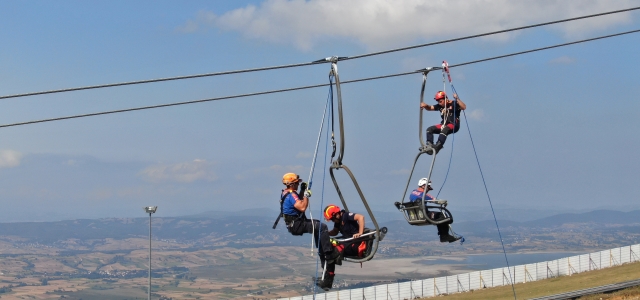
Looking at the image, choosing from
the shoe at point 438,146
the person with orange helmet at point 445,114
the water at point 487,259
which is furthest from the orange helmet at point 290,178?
the water at point 487,259

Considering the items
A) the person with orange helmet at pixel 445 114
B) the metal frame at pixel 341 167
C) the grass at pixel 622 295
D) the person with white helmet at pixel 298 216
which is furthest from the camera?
the grass at pixel 622 295

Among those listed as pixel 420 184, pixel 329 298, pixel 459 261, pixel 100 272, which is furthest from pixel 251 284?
pixel 420 184

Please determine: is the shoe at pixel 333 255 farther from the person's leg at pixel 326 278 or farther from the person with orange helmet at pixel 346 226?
the person's leg at pixel 326 278

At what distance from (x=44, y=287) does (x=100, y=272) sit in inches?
1063

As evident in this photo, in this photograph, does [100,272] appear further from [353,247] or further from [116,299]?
[353,247]

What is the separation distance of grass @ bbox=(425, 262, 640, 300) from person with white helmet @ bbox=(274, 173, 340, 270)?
25.3 meters

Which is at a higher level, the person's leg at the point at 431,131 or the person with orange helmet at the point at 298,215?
the person's leg at the point at 431,131

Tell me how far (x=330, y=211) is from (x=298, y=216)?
0.84 metres

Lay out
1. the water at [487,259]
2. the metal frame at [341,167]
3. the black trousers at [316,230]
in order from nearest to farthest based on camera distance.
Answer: the metal frame at [341,167] → the black trousers at [316,230] → the water at [487,259]

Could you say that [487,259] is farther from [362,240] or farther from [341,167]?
[341,167]

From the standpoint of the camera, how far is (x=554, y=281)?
46531mm

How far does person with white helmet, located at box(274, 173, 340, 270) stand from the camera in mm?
15492

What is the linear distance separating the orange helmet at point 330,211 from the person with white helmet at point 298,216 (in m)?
0.20

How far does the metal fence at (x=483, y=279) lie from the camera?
1847 inches
